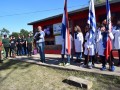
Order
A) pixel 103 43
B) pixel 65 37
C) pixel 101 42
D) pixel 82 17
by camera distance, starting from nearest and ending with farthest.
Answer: pixel 103 43 → pixel 101 42 → pixel 65 37 → pixel 82 17

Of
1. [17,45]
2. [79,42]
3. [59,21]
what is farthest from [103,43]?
[17,45]

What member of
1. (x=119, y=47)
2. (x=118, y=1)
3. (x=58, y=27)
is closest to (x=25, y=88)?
(x=119, y=47)

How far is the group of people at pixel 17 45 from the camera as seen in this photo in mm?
18047

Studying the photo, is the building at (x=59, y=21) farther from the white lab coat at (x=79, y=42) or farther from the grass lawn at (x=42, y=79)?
the grass lawn at (x=42, y=79)

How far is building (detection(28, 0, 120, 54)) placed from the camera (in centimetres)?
A: 1453

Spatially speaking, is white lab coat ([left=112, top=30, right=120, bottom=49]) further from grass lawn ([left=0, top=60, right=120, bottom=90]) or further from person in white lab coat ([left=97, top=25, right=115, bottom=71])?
grass lawn ([left=0, top=60, right=120, bottom=90])

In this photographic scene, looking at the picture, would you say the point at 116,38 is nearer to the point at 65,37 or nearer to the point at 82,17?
the point at 65,37

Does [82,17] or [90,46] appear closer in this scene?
[90,46]

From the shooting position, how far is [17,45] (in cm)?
2058

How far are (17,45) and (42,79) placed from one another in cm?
997

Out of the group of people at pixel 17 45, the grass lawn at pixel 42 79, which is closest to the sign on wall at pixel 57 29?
the group of people at pixel 17 45

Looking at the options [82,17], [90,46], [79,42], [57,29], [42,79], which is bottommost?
[42,79]

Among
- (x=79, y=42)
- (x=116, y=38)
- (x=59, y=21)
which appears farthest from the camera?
(x=59, y=21)

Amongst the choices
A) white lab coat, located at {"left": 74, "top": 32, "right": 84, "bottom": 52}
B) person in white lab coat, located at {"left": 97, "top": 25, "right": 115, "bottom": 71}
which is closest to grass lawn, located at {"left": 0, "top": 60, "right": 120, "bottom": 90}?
person in white lab coat, located at {"left": 97, "top": 25, "right": 115, "bottom": 71}
